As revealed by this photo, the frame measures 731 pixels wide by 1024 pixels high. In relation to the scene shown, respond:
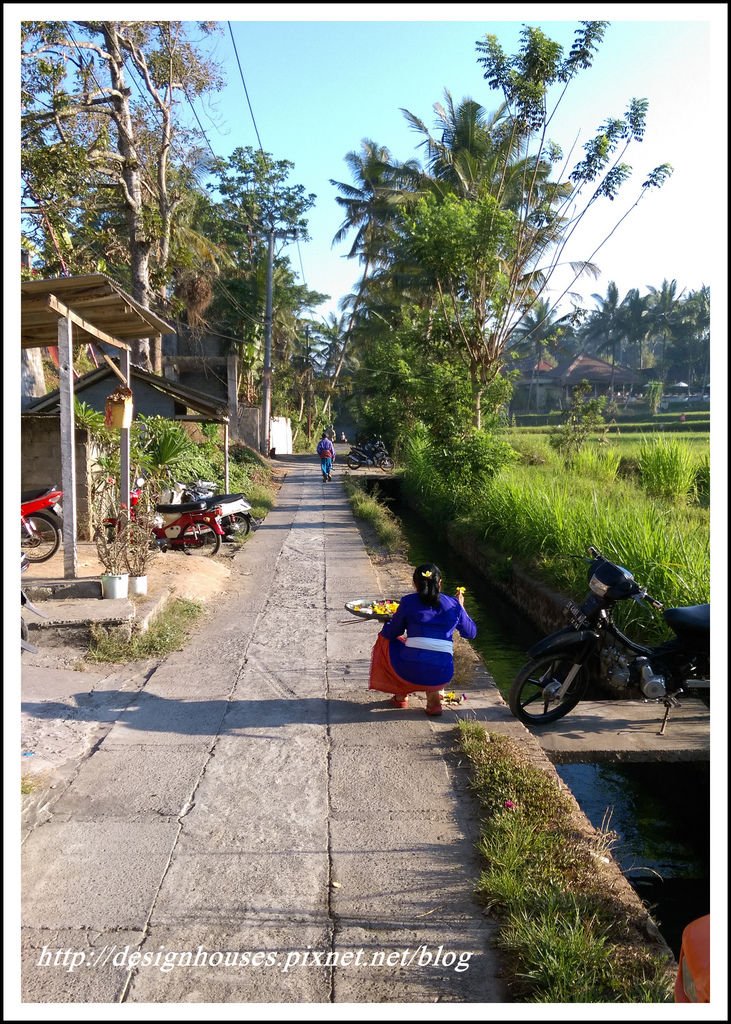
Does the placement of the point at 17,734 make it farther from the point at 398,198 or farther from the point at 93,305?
the point at 398,198

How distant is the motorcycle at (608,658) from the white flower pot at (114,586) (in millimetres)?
3725

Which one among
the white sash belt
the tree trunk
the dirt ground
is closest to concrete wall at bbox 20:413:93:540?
the dirt ground

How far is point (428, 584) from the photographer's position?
4.64 meters

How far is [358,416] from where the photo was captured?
3838 centimetres

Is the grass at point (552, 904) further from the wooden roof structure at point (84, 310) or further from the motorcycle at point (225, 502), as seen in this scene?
the motorcycle at point (225, 502)

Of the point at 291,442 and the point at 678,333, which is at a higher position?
the point at 678,333

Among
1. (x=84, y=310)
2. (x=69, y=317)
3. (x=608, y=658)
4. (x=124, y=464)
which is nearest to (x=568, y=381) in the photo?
(x=124, y=464)

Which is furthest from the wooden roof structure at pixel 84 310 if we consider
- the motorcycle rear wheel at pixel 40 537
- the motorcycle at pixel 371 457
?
the motorcycle at pixel 371 457

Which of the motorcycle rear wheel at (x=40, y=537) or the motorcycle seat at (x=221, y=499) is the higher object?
the motorcycle seat at (x=221, y=499)

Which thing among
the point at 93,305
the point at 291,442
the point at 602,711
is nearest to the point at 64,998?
the point at 602,711

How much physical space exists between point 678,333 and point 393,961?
6194 cm

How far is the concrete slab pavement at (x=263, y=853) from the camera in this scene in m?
2.59

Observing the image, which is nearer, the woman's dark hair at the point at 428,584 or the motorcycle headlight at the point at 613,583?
the woman's dark hair at the point at 428,584

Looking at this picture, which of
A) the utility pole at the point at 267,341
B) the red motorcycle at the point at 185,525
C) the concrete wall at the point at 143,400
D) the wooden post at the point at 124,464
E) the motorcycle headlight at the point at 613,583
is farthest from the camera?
the utility pole at the point at 267,341
